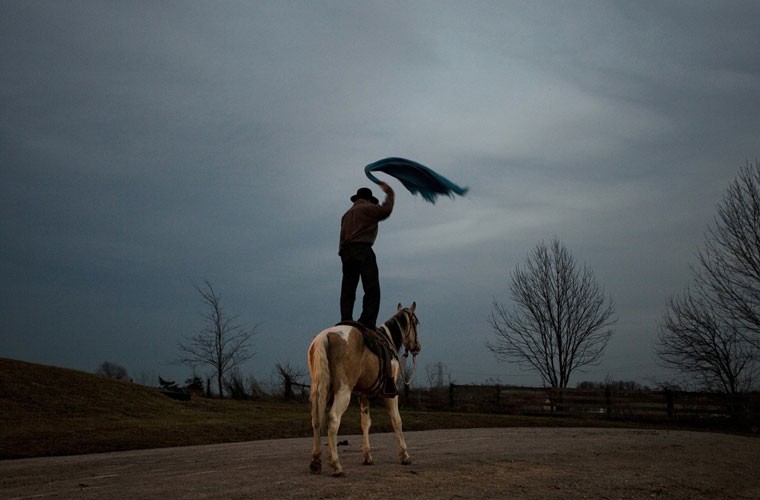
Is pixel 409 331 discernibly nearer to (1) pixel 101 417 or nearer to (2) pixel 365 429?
(2) pixel 365 429

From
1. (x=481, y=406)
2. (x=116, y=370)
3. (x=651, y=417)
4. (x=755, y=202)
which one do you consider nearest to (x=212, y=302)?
(x=481, y=406)

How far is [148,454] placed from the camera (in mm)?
12477

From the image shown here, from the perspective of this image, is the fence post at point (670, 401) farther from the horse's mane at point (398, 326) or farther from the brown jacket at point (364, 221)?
the brown jacket at point (364, 221)

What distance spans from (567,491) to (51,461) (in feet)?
31.8

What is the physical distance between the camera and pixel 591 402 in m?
31.5

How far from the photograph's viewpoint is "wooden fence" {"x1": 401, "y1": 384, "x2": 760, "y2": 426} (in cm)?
2836

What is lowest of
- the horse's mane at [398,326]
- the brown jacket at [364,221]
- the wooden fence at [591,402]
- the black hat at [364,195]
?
the wooden fence at [591,402]

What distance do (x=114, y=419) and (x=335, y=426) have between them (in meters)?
15.4

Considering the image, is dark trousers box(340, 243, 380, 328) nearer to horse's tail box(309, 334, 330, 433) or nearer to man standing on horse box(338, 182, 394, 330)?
man standing on horse box(338, 182, 394, 330)

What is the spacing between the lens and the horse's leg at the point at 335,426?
727 centimetres

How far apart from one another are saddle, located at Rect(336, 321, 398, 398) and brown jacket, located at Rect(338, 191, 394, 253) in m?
1.31

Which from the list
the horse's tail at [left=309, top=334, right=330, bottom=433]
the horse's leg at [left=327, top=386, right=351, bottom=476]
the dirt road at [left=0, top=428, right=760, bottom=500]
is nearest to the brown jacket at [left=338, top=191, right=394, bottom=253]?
the horse's tail at [left=309, top=334, right=330, bottom=433]

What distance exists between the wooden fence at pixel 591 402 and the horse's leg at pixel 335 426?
2703 cm

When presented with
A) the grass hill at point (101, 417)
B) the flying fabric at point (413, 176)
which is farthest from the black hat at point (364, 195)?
the grass hill at point (101, 417)
